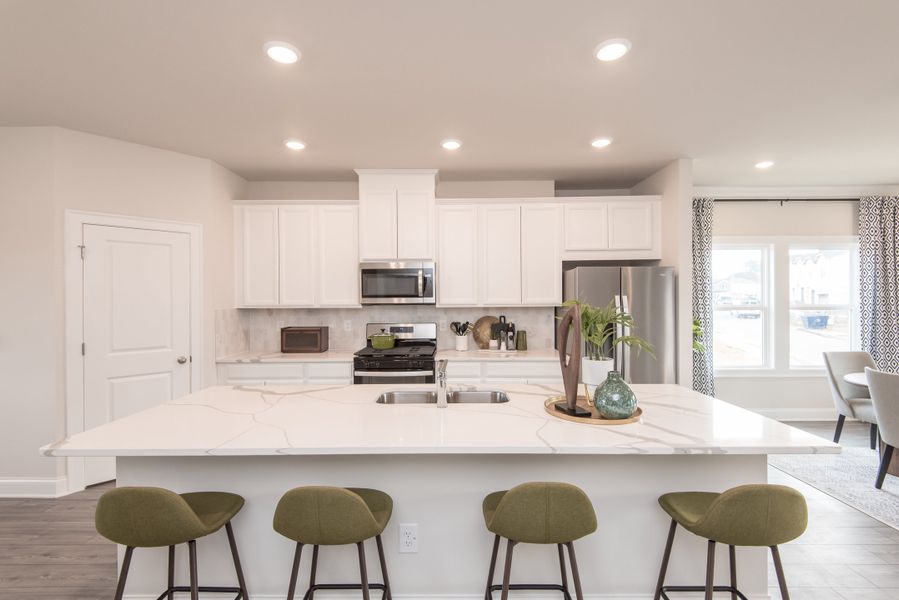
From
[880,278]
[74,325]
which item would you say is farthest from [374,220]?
[880,278]

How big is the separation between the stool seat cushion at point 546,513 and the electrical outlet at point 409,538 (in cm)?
59

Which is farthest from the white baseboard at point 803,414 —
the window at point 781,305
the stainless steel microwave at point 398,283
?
the stainless steel microwave at point 398,283

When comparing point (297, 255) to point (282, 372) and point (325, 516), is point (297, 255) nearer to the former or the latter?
point (282, 372)

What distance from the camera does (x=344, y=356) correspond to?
408 cm

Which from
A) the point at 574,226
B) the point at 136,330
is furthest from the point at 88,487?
the point at 574,226

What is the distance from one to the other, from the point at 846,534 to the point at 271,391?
3454mm

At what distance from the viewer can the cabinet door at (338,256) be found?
423 centimetres

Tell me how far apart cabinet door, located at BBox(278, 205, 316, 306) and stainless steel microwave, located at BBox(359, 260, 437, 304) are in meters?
0.53

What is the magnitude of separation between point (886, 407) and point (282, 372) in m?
4.56

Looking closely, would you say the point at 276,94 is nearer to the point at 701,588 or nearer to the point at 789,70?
the point at 789,70

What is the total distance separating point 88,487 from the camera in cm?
326

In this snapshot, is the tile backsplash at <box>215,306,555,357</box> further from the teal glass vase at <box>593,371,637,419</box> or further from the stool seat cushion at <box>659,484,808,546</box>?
the stool seat cushion at <box>659,484,808,546</box>

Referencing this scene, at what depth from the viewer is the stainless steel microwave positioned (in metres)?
4.14

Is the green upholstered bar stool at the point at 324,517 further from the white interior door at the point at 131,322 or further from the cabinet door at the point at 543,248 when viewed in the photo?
the cabinet door at the point at 543,248
